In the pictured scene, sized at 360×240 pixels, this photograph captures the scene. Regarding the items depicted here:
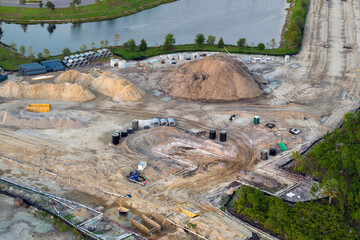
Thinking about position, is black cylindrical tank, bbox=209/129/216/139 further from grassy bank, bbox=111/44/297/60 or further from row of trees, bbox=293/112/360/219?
grassy bank, bbox=111/44/297/60

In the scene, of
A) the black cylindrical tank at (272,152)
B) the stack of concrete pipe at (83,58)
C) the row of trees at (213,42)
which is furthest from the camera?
the row of trees at (213,42)

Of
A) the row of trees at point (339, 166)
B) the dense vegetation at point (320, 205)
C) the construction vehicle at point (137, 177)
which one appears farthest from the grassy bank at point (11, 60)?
the row of trees at point (339, 166)

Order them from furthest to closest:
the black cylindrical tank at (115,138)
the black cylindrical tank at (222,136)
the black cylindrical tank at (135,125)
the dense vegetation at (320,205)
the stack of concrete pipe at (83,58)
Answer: the stack of concrete pipe at (83,58), the black cylindrical tank at (135,125), the black cylindrical tank at (222,136), the black cylindrical tank at (115,138), the dense vegetation at (320,205)

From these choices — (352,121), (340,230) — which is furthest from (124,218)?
(352,121)

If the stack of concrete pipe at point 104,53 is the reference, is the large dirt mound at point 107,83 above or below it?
below

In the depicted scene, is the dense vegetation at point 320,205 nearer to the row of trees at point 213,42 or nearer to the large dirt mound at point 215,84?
the large dirt mound at point 215,84

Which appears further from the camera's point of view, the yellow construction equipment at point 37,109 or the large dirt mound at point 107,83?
the large dirt mound at point 107,83

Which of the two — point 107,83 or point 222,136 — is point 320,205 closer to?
point 222,136
